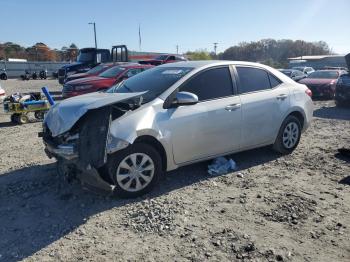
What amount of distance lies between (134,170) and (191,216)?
93 centimetres

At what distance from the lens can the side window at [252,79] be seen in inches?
231

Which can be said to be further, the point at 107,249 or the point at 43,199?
the point at 43,199

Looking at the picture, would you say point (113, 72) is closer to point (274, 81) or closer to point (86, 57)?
point (274, 81)

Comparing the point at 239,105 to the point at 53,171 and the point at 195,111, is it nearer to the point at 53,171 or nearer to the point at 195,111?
the point at 195,111

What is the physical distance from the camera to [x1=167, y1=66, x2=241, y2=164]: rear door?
195 inches

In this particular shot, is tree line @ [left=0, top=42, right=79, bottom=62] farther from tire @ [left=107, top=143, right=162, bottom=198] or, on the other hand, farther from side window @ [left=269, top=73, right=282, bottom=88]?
tire @ [left=107, top=143, right=162, bottom=198]

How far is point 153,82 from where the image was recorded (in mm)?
5469

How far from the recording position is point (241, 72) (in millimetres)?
5922

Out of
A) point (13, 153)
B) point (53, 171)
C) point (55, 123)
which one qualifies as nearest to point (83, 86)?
point (13, 153)

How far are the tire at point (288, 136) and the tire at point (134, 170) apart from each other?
2618 mm

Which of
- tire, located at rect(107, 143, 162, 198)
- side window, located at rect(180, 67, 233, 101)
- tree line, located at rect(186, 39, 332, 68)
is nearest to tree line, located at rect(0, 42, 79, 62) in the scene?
tree line, located at rect(186, 39, 332, 68)

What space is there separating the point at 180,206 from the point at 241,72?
2561 millimetres

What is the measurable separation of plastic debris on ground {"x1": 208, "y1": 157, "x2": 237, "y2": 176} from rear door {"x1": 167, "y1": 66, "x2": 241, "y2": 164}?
314mm

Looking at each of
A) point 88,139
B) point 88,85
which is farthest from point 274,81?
point 88,85
